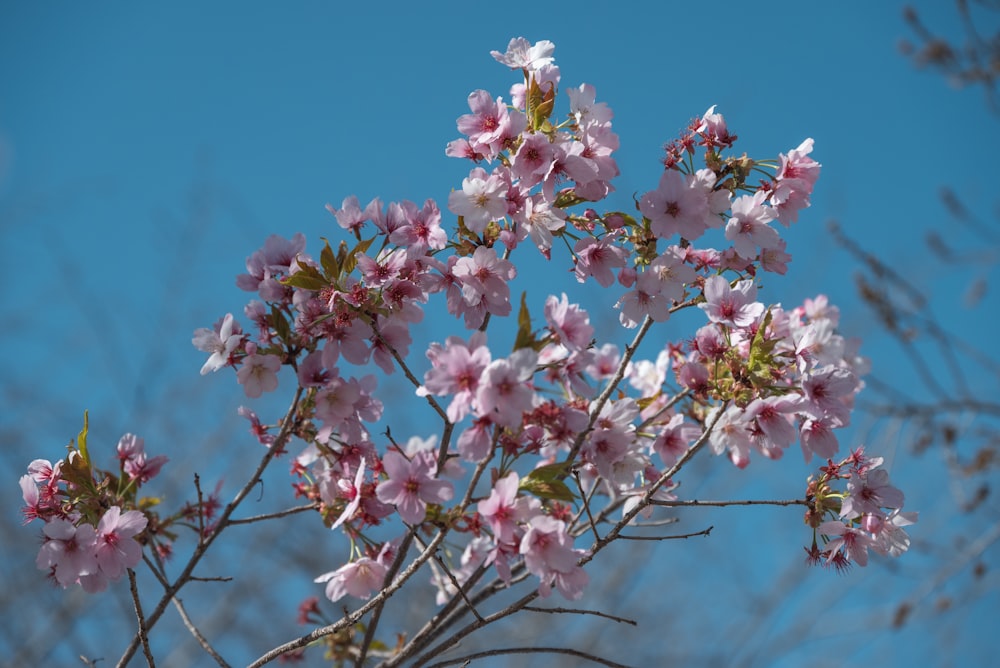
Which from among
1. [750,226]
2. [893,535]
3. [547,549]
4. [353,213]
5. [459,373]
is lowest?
[893,535]

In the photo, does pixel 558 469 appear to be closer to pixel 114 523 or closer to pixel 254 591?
pixel 114 523

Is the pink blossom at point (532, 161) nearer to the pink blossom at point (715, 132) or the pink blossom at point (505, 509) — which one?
the pink blossom at point (715, 132)

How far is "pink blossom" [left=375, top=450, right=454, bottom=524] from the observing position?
1.31m

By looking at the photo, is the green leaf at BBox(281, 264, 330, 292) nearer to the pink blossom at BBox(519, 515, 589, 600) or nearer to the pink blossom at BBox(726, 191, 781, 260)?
the pink blossom at BBox(519, 515, 589, 600)

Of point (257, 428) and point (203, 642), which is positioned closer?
point (203, 642)

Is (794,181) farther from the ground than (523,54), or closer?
closer

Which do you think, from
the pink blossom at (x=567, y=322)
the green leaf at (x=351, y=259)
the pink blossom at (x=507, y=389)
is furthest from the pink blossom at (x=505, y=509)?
the green leaf at (x=351, y=259)

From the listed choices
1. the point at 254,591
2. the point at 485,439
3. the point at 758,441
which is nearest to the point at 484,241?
the point at 485,439

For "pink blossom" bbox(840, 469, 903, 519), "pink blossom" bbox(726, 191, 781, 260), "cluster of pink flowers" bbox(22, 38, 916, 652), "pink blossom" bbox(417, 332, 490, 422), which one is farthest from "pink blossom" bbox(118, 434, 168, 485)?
"pink blossom" bbox(840, 469, 903, 519)

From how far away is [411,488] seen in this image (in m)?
1.34

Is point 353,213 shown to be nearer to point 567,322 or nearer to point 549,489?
point 567,322

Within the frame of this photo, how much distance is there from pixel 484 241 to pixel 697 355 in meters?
0.54

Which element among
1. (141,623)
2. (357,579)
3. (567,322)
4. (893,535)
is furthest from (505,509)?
(893,535)

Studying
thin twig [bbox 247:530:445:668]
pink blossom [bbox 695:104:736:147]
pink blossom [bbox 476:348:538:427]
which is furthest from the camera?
pink blossom [bbox 695:104:736:147]
